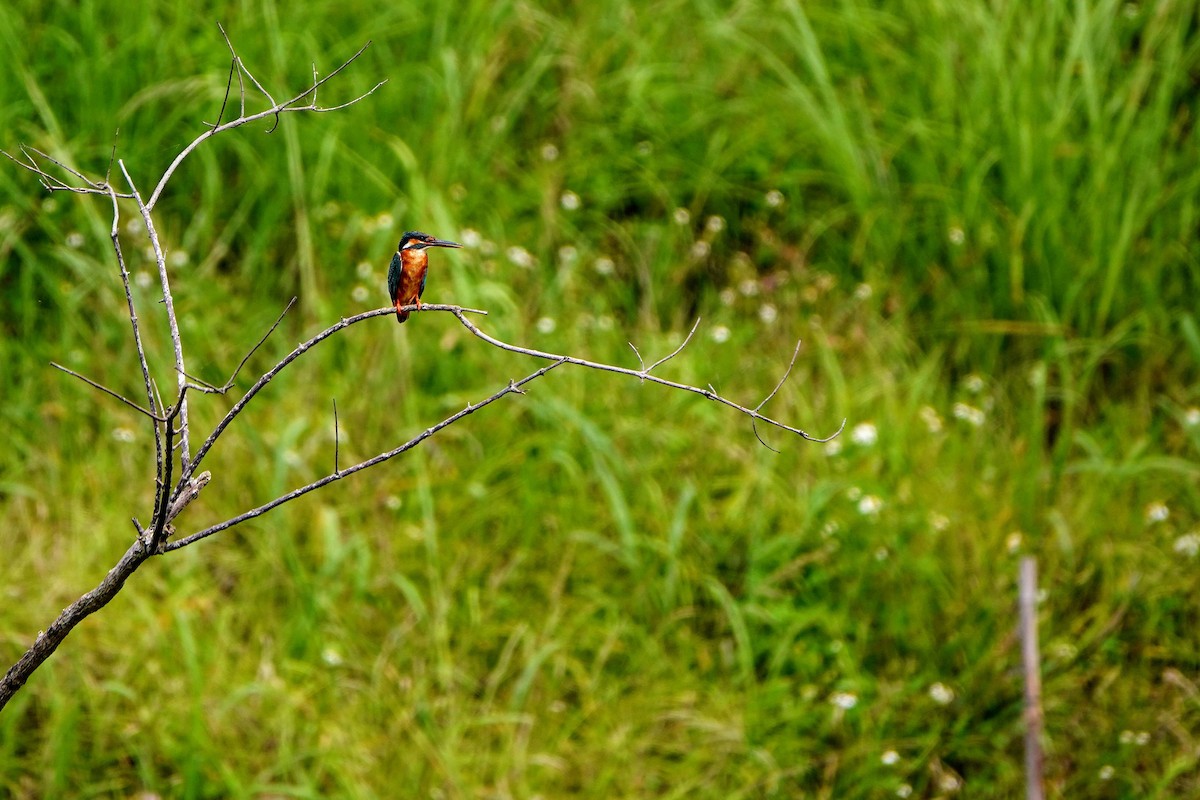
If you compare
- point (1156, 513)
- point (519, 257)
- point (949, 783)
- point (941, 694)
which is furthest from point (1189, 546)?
point (519, 257)

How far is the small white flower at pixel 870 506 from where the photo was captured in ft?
10.6

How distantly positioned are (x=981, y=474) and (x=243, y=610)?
1886 millimetres

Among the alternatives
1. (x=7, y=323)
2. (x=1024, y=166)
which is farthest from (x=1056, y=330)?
(x=7, y=323)

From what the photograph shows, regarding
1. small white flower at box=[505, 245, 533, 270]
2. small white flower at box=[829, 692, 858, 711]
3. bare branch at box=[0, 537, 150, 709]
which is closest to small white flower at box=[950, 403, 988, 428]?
small white flower at box=[829, 692, 858, 711]

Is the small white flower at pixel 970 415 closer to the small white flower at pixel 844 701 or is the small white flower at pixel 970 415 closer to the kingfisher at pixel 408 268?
the small white flower at pixel 844 701

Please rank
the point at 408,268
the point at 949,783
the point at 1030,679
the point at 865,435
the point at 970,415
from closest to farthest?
the point at 408,268
the point at 1030,679
the point at 949,783
the point at 865,435
the point at 970,415

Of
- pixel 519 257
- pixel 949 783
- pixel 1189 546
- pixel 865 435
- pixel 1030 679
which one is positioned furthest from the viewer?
pixel 519 257

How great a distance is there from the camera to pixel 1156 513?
128 inches

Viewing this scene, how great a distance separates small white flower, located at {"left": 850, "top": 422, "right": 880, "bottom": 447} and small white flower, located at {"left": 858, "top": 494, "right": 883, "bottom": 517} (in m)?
0.17

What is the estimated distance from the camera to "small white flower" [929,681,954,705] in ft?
9.71

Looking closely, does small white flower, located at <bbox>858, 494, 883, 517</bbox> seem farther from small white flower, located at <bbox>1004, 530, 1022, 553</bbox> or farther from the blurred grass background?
small white flower, located at <bbox>1004, 530, 1022, 553</bbox>

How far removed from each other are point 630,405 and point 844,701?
3.36ft

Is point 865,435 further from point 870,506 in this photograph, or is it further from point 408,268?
point 408,268

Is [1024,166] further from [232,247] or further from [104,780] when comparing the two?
[104,780]
